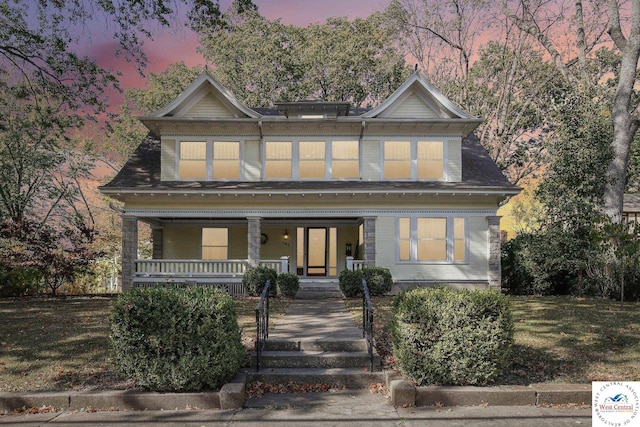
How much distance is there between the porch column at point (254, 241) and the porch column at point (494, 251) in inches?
343

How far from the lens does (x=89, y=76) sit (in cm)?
1444

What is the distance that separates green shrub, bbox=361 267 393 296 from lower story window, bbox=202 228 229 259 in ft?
24.5

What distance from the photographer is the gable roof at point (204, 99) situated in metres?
19.0

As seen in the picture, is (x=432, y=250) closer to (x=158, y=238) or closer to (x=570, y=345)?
(x=570, y=345)

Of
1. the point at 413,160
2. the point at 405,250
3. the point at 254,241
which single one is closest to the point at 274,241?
the point at 254,241

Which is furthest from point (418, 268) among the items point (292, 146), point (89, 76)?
point (89, 76)

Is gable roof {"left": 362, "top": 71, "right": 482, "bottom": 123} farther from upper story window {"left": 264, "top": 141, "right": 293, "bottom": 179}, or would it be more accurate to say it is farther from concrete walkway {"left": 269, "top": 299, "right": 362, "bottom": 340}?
concrete walkway {"left": 269, "top": 299, "right": 362, "bottom": 340}

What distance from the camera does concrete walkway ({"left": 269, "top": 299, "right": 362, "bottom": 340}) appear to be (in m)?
9.64

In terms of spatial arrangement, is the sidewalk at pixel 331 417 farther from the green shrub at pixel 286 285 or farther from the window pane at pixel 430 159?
the window pane at pixel 430 159

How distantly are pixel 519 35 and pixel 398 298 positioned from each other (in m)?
25.5

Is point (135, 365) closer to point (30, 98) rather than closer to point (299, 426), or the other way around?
point (299, 426)

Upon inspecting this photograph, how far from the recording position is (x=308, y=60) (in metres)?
34.1

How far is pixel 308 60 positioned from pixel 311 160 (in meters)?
16.3

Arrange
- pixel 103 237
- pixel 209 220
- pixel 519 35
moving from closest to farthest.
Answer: pixel 209 220, pixel 519 35, pixel 103 237
